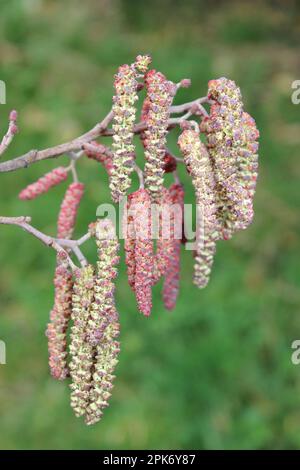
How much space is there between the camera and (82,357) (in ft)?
4.39

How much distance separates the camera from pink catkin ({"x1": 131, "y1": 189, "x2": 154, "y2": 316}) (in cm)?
132

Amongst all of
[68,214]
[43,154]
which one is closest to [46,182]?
[68,214]

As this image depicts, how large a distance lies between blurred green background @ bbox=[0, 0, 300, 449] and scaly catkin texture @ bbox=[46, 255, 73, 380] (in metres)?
2.30

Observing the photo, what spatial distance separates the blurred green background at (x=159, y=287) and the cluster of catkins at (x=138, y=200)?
235 cm

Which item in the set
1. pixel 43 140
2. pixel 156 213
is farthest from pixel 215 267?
pixel 156 213

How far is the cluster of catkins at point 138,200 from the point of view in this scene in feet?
4.31

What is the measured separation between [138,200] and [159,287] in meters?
2.90

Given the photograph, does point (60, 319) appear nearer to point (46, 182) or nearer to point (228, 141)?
point (46, 182)

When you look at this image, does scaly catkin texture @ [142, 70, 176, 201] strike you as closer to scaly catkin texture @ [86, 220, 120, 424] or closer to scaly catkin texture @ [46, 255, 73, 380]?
scaly catkin texture @ [86, 220, 120, 424]

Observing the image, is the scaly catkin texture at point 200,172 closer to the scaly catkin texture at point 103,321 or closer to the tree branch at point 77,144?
the tree branch at point 77,144

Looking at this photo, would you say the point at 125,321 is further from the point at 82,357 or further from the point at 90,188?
the point at 82,357

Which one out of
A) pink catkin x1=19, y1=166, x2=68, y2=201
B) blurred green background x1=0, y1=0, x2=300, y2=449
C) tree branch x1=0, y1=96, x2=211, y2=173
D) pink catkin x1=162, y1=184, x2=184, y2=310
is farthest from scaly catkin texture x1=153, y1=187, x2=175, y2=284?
blurred green background x1=0, y1=0, x2=300, y2=449
